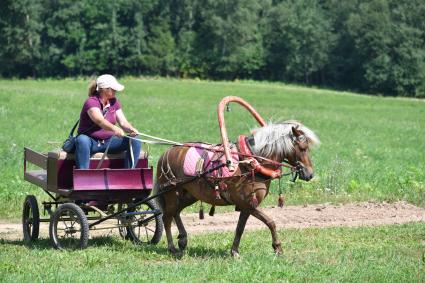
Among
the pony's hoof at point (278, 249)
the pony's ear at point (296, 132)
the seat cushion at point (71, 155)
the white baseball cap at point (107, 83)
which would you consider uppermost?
the white baseball cap at point (107, 83)

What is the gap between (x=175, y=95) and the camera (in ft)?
200

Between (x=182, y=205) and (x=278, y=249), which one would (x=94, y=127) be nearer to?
(x=182, y=205)

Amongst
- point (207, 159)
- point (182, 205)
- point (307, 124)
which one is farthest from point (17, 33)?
point (207, 159)

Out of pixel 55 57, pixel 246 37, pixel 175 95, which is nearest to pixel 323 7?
pixel 246 37

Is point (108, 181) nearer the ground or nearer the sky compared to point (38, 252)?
nearer the sky

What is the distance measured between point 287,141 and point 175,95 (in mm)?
50953

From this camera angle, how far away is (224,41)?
327ft

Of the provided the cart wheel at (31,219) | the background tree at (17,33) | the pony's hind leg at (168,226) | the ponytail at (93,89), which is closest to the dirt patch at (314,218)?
the cart wheel at (31,219)

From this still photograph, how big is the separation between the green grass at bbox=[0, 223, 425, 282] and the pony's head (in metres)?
1.18

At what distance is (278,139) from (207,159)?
39.3 inches

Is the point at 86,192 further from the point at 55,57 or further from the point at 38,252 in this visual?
the point at 55,57

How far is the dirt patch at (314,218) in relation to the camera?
45.3ft

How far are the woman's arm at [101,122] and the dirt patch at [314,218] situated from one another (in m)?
2.69

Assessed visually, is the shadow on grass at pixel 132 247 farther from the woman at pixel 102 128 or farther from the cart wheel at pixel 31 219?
the woman at pixel 102 128
